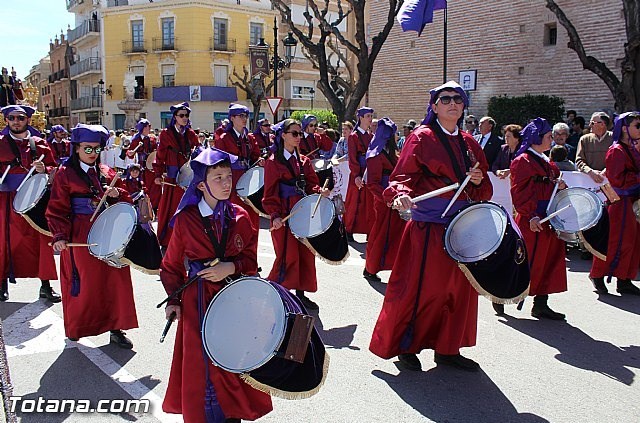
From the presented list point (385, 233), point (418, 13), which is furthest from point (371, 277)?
point (418, 13)

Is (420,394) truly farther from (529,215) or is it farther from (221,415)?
(529,215)

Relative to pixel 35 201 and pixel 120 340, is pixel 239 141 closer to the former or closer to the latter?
pixel 35 201

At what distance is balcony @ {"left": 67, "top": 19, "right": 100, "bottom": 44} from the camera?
5094 cm

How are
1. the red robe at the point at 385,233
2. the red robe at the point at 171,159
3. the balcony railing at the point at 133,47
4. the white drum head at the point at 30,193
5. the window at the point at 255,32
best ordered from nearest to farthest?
the white drum head at the point at 30,193 → the red robe at the point at 385,233 → the red robe at the point at 171,159 → the balcony railing at the point at 133,47 → the window at the point at 255,32

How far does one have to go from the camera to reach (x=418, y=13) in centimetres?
1344

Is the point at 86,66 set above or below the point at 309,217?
above

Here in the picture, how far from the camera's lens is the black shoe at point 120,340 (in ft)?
18.2

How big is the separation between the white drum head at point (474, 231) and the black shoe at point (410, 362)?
1054mm

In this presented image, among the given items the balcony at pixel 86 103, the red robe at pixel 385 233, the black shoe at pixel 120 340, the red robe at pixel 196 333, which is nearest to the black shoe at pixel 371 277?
the red robe at pixel 385 233

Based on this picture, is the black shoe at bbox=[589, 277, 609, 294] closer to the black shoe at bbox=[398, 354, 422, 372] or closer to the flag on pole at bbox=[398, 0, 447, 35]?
the black shoe at bbox=[398, 354, 422, 372]

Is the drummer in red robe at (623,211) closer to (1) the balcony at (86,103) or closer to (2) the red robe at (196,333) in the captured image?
(2) the red robe at (196,333)

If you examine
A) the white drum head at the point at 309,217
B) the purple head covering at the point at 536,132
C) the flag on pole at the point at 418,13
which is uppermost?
the flag on pole at the point at 418,13

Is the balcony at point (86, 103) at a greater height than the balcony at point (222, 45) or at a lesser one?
lesser

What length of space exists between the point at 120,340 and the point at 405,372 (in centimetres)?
260
